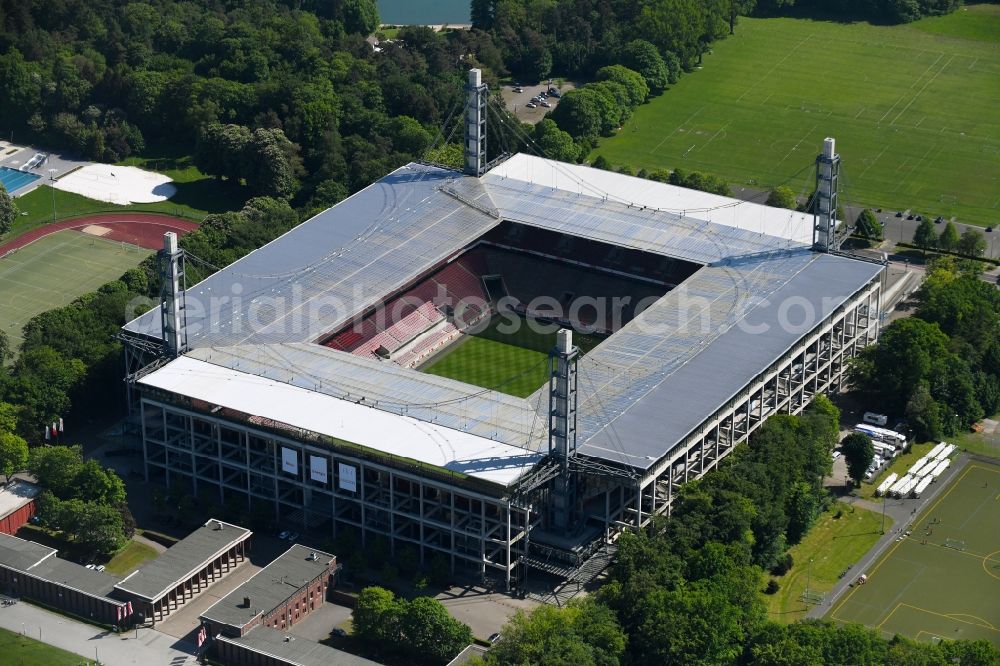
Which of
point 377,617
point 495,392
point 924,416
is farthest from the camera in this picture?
point 924,416

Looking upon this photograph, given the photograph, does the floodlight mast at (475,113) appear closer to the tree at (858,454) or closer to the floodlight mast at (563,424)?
the floodlight mast at (563,424)

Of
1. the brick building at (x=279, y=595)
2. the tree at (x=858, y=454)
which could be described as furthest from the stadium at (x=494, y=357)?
the tree at (x=858, y=454)

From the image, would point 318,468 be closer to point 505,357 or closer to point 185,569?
point 185,569

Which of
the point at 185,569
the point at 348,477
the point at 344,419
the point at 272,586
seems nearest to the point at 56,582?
the point at 185,569

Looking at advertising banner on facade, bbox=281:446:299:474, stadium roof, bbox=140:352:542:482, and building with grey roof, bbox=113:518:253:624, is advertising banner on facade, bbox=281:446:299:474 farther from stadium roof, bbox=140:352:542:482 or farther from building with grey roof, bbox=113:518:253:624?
building with grey roof, bbox=113:518:253:624

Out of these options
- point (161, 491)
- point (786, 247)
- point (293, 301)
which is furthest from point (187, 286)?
point (786, 247)
